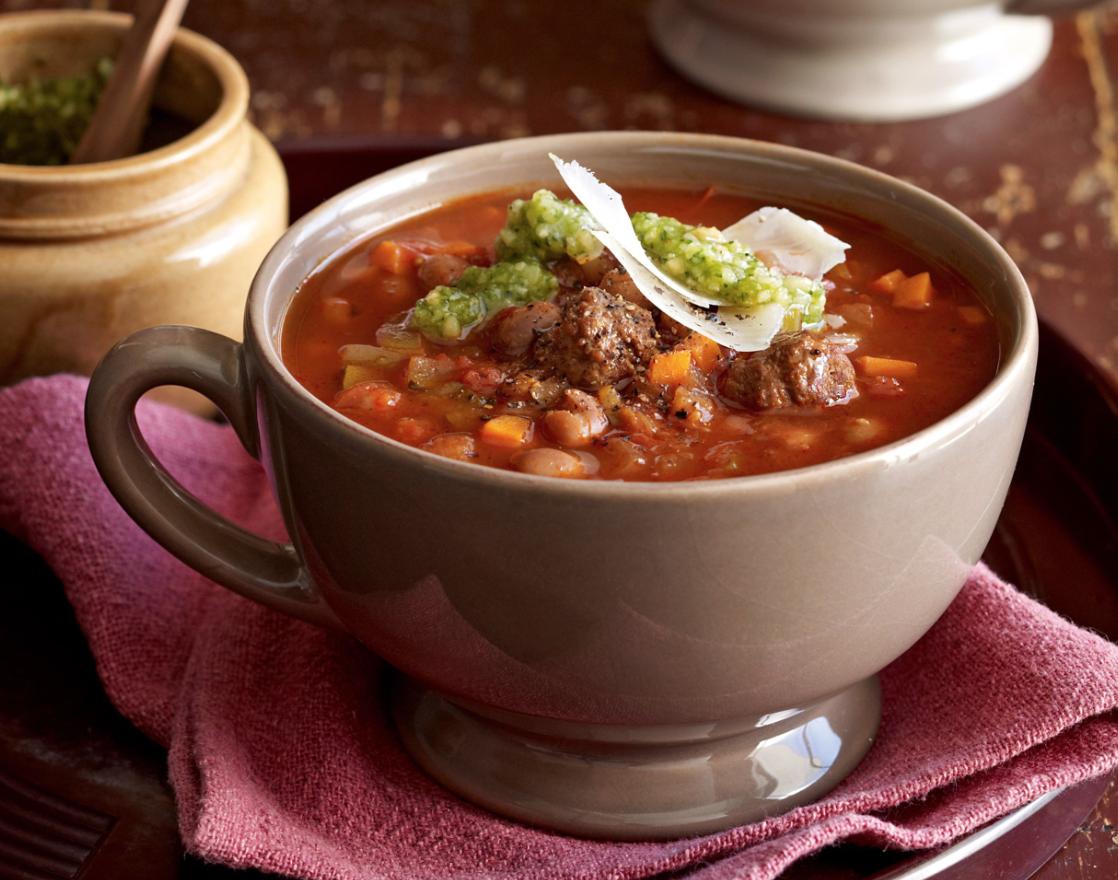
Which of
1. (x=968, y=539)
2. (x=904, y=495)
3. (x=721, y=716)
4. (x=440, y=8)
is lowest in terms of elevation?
(x=440, y=8)

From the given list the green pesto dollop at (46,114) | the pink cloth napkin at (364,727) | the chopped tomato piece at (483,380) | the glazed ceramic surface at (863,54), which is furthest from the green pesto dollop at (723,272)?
the glazed ceramic surface at (863,54)

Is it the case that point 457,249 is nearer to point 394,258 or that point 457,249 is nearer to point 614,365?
point 394,258

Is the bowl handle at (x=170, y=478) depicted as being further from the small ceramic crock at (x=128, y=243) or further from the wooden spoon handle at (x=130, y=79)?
the wooden spoon handle at (x=130, y=79)

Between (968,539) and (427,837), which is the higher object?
(968,539)

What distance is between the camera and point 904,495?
53.4 inches

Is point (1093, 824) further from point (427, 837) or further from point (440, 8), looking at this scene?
point (440, 8)

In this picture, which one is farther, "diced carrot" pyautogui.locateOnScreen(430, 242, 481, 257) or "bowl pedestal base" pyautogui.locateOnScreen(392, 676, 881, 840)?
"diced carrot" pyautogui.locateOnScreen(430, 242, 481, 257)

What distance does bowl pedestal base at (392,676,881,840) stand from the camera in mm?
1615

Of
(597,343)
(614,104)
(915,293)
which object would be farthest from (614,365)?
(614,104)

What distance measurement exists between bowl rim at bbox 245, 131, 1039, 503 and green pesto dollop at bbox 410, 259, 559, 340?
208mm

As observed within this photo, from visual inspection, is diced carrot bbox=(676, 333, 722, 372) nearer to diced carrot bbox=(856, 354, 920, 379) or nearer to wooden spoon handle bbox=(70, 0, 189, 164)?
diced carrot bbox=(856, 354, 920, 379)

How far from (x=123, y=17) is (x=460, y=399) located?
181 centimetres

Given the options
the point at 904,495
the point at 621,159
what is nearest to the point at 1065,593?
the point at 904,495

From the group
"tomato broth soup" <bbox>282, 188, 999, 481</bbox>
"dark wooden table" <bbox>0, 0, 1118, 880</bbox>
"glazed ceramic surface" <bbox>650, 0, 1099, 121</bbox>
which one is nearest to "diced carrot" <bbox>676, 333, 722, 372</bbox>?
"tomato broth soup" <bbox>282, 188, 999, 481</bbox>
